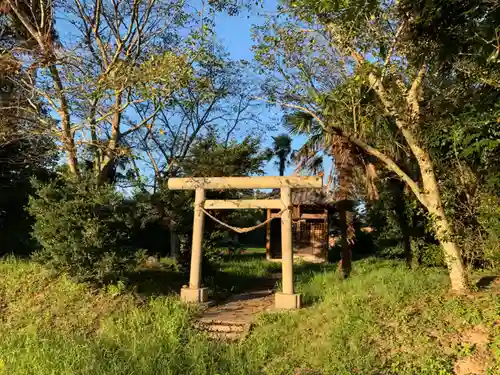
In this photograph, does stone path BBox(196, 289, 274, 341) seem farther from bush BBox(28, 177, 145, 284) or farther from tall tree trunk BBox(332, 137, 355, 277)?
tall tree trunk BBox(332, 137, 355, 277)

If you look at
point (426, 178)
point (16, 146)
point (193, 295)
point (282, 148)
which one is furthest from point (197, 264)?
point (282, 148)

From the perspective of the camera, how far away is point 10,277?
10.7 m

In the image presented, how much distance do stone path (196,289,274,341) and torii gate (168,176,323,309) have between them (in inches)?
20.3

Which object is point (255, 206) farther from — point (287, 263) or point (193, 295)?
point (193, 295)

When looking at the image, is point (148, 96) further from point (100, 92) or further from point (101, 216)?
point (101, 216)

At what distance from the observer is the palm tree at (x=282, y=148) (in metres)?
33.7

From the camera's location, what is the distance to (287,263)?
403 inches

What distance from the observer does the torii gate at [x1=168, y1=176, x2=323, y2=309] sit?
1009 cm

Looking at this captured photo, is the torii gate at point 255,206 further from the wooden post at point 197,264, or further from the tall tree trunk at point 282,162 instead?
the tall tree trunk at point 282,162

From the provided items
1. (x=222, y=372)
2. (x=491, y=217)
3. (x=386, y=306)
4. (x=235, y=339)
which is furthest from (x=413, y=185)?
(x=222, y=372)

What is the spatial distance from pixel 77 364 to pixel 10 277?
5.43 metres

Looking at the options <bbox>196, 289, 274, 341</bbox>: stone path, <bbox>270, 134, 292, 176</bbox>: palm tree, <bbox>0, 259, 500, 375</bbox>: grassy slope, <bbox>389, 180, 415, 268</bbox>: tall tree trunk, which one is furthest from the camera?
<bbox>270, 134, 292, 176</bbox>: palm tree

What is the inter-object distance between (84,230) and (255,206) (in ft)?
13.1

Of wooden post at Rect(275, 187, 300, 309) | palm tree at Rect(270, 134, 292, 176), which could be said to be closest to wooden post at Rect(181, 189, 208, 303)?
wooden post at Rect(275, 187, 300, 309)
